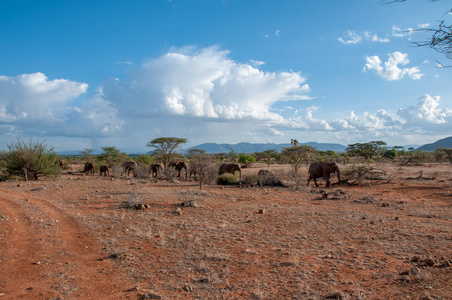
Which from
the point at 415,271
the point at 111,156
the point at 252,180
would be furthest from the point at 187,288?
the point at 111,156

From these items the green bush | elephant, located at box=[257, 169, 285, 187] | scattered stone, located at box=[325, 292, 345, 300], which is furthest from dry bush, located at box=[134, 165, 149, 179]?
scattered stone, located at box=[325, 292, 345, 300]

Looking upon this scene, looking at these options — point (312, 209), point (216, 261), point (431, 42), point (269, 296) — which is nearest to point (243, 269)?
point (216, 261)

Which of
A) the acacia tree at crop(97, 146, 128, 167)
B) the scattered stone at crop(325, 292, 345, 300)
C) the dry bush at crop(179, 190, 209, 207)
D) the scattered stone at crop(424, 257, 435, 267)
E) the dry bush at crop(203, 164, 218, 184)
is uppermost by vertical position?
the acacia tree at crop(97, 146, 128, 167)

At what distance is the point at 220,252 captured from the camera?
5.90m

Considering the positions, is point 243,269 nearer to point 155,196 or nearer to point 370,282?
point 370,282

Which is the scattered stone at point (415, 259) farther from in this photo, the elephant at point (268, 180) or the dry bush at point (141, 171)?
the dry bush at point (141, 171)

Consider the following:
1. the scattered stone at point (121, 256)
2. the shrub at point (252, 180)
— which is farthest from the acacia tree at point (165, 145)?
the scattered stone at point (121, 256)

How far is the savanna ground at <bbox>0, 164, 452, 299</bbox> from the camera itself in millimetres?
4398

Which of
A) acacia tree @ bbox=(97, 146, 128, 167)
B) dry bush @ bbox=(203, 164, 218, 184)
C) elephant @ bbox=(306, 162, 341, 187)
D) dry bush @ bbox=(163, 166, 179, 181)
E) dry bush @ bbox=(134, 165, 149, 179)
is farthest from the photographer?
acacia tree @ bbox=(97, 146, 128, 167)

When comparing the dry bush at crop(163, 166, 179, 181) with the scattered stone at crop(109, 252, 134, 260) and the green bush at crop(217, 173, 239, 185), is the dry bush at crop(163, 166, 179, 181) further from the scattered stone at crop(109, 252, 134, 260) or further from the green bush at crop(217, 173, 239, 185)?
the scattered stone at crop(109, 252, 134, 260)

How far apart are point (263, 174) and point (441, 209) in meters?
9.66

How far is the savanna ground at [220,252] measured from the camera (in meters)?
4.40

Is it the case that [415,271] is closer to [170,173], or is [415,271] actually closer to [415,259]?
[415,259]

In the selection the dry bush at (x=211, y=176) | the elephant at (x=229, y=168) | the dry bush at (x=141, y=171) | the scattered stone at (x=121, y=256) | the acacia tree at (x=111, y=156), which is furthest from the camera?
the acacia tree at (x=111, y=156)
